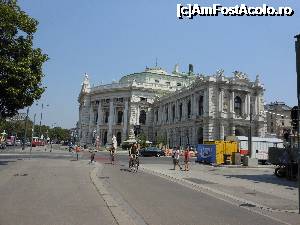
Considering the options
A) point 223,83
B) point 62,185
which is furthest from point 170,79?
point 62,185

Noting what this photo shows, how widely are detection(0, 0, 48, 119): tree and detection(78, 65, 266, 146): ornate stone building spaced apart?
147 feet

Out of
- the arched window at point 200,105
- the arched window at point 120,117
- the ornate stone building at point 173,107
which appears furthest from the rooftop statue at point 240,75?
the arched window at point 120,117

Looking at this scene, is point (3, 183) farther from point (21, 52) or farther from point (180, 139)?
point (180, 139)

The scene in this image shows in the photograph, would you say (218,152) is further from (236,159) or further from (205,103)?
(205,103)

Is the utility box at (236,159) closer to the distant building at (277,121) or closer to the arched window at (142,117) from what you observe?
the arched window at (142,117)

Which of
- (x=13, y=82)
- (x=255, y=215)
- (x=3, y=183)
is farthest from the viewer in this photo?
(x=13, y=82)

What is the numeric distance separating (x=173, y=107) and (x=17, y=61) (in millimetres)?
Answer: 70312

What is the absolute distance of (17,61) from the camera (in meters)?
24.7

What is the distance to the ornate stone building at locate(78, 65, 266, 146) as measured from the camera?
7438 cm

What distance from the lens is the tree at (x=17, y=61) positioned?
23.8 metres

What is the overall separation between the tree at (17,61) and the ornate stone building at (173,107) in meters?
44.7

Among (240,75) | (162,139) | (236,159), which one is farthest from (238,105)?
(236,159)

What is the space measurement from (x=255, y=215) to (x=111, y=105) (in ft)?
328

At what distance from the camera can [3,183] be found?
14.8 metres
